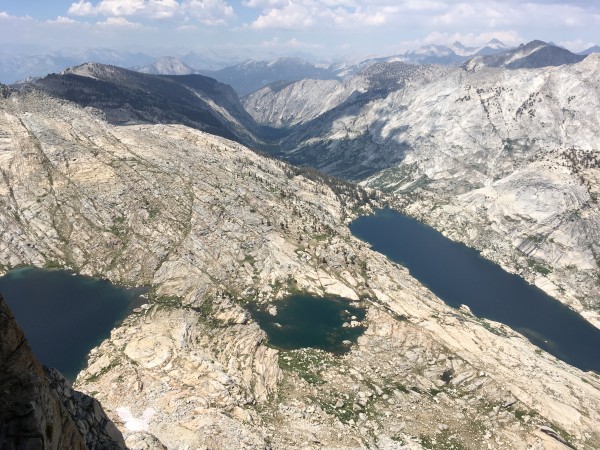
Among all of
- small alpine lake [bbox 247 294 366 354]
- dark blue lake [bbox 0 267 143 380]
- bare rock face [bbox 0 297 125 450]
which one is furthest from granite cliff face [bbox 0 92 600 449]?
bare rock face [bbox 0 297 125 450]

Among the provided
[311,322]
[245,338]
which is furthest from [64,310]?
[311,322]

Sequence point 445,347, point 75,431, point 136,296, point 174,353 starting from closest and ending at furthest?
point 75,431 < point 174,353 < point 445,347 < point 136,296

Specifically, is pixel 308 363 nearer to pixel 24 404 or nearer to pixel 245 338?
pixel 245 338

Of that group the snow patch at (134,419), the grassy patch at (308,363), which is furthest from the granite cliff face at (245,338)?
the grassy patch at (308,363)

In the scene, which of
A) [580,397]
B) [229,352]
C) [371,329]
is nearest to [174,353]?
[229,352]

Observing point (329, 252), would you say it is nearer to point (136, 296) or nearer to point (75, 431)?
point (136, 296)

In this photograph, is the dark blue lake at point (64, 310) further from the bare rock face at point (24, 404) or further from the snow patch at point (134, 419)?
the bare rock face at point (24, 404)

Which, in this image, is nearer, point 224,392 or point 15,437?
point 15,437
